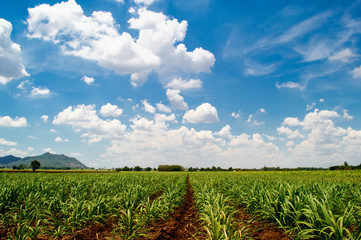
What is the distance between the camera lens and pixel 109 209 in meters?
7.12

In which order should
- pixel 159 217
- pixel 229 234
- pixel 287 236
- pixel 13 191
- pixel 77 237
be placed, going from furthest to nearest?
pixel 13 191, pixel 159 217, pixel 77 237, pixel 287 236, pixel 229 234

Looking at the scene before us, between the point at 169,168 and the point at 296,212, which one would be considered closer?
the point at 296,212

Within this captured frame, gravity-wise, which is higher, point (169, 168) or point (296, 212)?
point (296, 212)

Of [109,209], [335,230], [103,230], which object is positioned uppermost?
[335,230]

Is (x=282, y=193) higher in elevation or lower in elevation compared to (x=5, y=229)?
higher

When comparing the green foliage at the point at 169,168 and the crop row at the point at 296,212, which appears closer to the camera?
the crop row at the point at 296,212

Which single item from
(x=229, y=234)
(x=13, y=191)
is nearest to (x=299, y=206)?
(x=229, y=234)

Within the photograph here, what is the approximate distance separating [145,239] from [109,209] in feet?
7.57

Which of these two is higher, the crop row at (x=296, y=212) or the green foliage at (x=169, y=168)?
the crop row at (x=296, y=212)

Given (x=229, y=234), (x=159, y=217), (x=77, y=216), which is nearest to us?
(x=229, y=234)

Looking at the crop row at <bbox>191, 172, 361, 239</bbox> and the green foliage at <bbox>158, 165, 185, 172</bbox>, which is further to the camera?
the green foliage at <bbox>158, 165, 185, 172</bbox>

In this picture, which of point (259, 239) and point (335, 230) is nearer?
point (335, 230)

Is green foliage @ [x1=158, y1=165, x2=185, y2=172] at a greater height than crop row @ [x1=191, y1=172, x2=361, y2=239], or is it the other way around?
crop row @ [x1=191, y1=172, x2=361, y2=239]

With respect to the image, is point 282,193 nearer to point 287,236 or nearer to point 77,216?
point 287,236
